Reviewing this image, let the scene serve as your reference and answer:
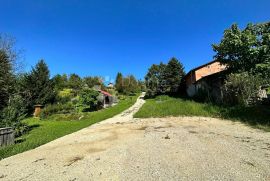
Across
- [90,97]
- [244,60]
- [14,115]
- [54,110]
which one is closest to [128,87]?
[90,97]

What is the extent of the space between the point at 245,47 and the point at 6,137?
61.4ft

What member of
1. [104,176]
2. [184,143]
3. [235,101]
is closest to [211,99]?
[235,101]

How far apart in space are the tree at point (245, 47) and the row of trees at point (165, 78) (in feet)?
64.0

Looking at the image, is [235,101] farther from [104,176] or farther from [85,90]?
[85,90]

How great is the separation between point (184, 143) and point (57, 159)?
4418 mm

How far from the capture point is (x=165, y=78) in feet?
133

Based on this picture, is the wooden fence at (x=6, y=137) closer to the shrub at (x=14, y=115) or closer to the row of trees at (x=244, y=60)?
the shrub at (x=14, y=115)

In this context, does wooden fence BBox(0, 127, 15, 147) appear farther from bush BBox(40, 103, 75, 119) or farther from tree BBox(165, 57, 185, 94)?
tree BBox(165, 57, 185, 94)

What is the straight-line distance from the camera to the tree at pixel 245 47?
16.7 m

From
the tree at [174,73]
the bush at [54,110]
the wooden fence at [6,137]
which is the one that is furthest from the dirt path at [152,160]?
the tree at [174,73]

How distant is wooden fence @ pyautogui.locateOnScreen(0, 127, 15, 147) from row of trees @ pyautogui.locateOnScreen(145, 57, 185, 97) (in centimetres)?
3270

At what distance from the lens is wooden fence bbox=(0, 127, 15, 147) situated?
30.9 feet

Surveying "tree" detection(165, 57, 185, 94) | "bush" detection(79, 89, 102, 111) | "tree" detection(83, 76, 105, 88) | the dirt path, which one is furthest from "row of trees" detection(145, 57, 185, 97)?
the dirt path

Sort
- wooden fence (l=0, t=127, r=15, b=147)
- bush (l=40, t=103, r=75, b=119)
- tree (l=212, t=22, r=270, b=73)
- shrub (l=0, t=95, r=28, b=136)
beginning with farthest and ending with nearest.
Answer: bush (l=40, t=103, r=75, b=119) < tree (l=212, t=22, r=270, b=73) < shrub (l=0, t=95, r=28, b=136) < wooden fence (l=0, t=127, r=15, b=147)
